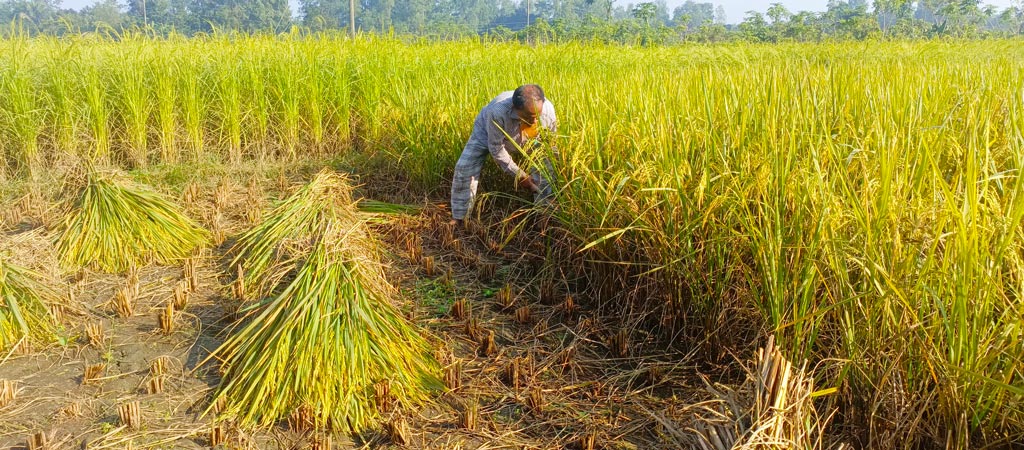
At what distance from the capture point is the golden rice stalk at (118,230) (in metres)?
3.59

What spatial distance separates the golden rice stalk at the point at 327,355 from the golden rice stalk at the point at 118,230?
1.26 meters

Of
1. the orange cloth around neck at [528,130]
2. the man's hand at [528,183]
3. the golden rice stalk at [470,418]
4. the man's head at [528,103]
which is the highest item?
the man's head at [528,103]

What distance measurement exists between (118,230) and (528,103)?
2225 mm

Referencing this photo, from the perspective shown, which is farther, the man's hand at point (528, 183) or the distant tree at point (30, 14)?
the distant tree at point (30, 14)

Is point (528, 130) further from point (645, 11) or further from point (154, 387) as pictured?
point (645, 11)

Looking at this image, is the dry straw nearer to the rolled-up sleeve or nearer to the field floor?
the field floor

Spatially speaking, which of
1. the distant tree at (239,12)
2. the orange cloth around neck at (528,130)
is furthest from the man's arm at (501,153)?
the distant tree at (239,12)

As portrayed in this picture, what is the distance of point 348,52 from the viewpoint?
6039 mm

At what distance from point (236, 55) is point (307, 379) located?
4162mm

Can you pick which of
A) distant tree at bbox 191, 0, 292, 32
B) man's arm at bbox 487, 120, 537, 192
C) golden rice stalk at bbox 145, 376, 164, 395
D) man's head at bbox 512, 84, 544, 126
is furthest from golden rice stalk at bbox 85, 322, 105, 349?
distant tree at bbox 191, 0, 292, 32

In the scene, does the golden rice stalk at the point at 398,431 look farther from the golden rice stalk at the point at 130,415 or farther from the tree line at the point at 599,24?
the tree line at the point at 599,24

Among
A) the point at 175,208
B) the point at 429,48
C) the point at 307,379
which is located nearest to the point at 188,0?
the point at 429,48

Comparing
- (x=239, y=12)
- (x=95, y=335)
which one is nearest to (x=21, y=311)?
(x=95, y=335)

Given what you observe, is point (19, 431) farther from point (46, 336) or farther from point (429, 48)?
point (429, 48)
